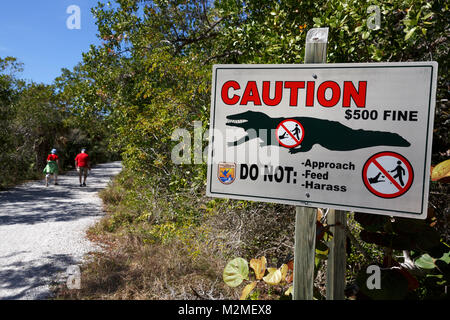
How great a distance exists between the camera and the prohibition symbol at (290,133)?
5.54ft

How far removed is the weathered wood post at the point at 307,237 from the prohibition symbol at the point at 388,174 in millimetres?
324

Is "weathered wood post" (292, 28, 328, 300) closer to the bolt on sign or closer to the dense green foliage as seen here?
the bolt on sign

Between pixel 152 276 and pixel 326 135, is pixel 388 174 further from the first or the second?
pixel 152 276

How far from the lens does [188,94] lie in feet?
17.2

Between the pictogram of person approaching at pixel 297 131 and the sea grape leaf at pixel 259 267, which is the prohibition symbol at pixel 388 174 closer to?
the pictogram of person approaching at pixel 297 131

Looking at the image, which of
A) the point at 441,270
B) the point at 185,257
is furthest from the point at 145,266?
the point at 441,270

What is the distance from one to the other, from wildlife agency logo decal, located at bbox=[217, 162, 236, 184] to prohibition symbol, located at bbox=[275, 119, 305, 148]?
313 mm

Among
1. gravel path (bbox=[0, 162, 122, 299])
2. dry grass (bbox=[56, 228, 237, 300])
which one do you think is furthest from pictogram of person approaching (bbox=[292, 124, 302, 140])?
gravel path (bbox=[0, 162, 122, 299])

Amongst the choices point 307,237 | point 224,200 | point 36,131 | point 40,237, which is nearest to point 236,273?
point 307,237

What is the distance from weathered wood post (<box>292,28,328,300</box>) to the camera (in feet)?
5.57

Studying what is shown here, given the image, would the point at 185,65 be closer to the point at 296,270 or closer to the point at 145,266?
the point at 145,266

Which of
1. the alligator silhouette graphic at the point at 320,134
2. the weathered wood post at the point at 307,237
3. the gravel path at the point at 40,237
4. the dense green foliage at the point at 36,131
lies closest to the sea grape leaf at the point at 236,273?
the weathered wood post at the point at 307,237

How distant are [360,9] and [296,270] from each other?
280 centimetres

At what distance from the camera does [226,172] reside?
1.84m
